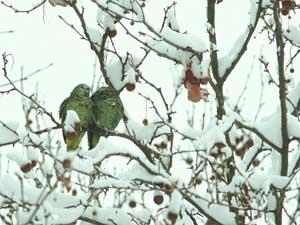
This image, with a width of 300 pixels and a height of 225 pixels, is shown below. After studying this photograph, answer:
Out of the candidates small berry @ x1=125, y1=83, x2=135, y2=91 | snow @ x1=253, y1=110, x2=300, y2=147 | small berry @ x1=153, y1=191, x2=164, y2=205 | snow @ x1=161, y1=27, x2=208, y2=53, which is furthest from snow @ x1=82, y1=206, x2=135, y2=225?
snow @ x1=161, y1=27, x2=208, y2=53

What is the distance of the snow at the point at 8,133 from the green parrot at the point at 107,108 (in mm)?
1489

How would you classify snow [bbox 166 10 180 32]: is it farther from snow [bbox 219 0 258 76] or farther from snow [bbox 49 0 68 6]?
snow [bbox 49 0 68 6]

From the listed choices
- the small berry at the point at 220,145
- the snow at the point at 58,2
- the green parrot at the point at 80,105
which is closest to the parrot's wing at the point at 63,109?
the green parrot at the point at 80,105

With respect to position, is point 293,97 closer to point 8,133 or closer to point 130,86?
point 130,86

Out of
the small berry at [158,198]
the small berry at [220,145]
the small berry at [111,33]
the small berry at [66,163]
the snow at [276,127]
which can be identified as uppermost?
the small berry at [111,33]

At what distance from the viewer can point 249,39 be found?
15.0ft

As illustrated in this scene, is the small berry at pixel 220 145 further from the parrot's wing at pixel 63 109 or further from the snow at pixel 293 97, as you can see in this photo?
A: the parrot's wing at pixel 63 109

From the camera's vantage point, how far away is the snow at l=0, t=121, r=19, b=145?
4031mm

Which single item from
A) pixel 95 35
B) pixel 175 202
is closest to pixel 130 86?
pixel 95 35

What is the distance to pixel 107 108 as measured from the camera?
560 cm

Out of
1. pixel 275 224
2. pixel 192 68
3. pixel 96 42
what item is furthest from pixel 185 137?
pixel 96 42

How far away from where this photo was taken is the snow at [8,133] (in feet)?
13.2

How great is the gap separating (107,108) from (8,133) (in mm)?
1625

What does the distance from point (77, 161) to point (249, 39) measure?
4.76 feet
